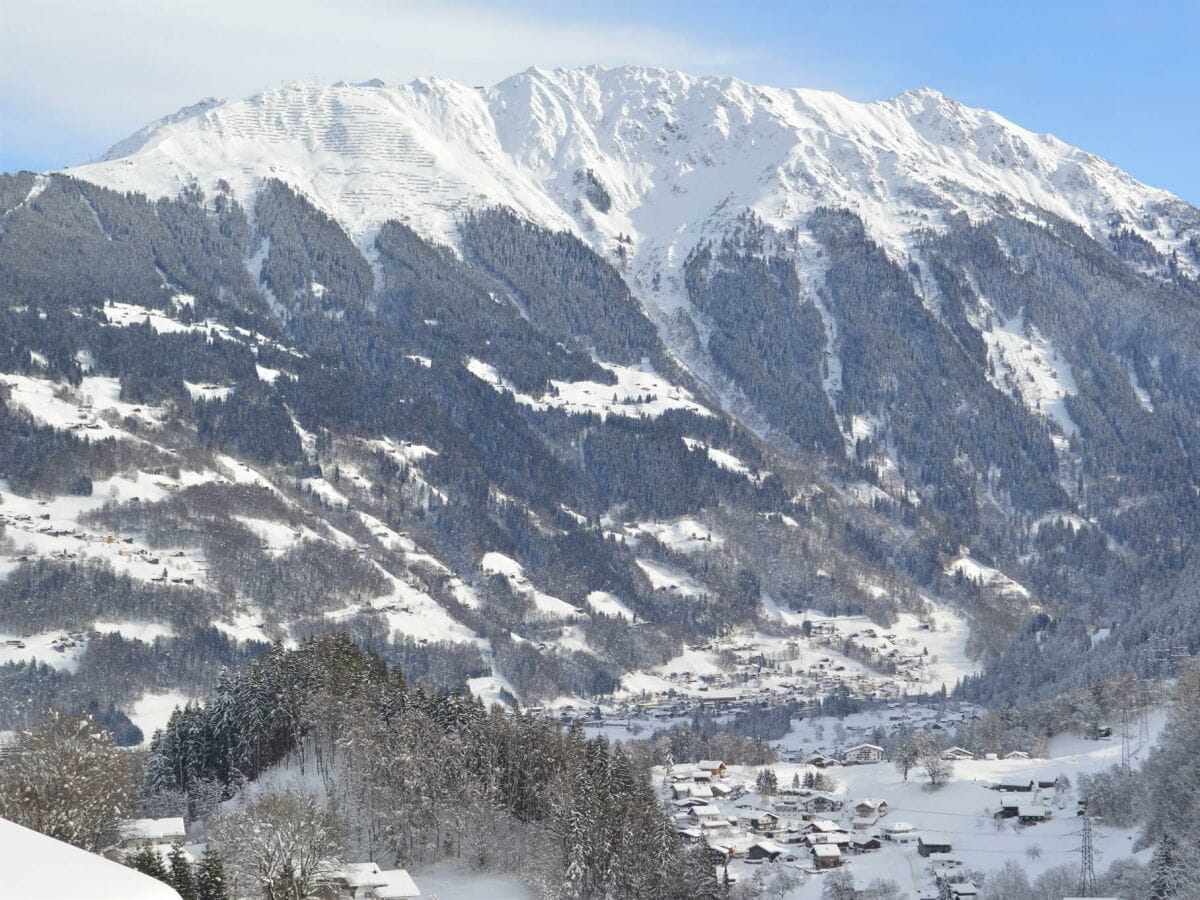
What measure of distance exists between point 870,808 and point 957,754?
25.1 meters

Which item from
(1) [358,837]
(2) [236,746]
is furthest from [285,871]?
(2) [236,746]

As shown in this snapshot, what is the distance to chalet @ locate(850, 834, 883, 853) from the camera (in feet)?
399

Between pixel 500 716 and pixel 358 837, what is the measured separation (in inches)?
647

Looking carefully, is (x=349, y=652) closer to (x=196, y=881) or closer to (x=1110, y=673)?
(x=196, y=881)

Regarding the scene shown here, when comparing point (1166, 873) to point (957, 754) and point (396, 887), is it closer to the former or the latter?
point (396, 887)

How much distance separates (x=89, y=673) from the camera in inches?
7667

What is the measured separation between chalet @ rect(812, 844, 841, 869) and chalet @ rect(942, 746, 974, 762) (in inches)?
1335

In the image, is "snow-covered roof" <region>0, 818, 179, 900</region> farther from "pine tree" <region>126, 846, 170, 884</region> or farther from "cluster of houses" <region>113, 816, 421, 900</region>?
"cluster of houses" <region>113, 816, 421, 900</region>

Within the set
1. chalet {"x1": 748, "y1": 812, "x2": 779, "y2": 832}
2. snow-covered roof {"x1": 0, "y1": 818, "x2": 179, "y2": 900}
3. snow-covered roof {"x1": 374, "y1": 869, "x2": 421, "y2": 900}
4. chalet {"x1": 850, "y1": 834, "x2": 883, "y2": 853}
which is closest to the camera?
snow-covered roof {"x1": 0, "y1": 818, "x2": 179, "y2": 900}

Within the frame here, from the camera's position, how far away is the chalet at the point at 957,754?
15195cm

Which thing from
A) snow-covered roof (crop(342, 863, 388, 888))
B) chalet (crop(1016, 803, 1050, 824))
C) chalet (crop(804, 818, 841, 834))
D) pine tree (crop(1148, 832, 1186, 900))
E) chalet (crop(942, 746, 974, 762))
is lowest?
chalet (crop(804, 818, 841, 834))

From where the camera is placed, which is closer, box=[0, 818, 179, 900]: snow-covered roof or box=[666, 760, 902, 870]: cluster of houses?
box=[0, 818, 179, 900]: snow-covered roof

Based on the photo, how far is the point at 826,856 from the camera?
11794 cm

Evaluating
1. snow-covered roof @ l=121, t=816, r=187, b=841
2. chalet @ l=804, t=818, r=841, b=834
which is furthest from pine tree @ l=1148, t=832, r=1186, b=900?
snow-covered roof @ l=121, t=816, r=187, b=841
